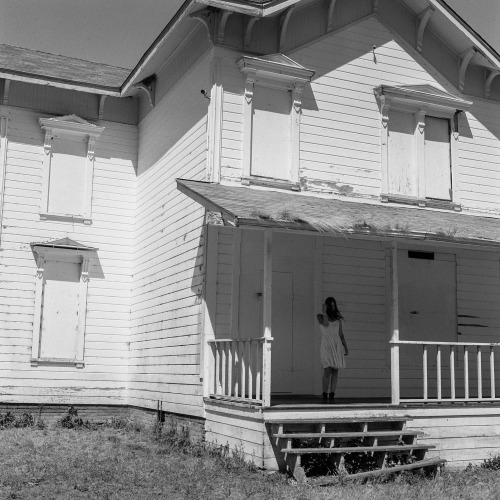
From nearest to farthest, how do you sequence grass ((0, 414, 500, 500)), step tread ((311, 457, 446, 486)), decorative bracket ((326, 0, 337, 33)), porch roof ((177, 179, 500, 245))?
1. grass ((0, 414, 500, 500))
2. step tread ((311, 457, 446, 486))
3. porch roof ((177, 179, 500, 245))
4. decorative bracket ((326, 0, 337, 33))

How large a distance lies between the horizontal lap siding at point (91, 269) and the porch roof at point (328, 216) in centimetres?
502

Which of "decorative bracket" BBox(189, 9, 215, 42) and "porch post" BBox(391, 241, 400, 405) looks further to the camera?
"decorative bracket" BBox(189, 9, 215, 42)

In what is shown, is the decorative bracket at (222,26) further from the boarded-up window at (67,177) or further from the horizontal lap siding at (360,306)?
the boarded-up window at (67,177)

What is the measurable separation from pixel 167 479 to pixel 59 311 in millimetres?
7473

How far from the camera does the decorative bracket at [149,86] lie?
17016mm

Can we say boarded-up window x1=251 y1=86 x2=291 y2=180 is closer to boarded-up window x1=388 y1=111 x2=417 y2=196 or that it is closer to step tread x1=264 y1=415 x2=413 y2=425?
boarded-up window x1=388 y1=111 x2=417 y2=196

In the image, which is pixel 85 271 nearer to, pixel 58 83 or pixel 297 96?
pixel 58 83

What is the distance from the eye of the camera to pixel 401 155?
608 inches

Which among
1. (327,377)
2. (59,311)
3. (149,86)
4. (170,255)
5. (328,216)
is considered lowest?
(327,377)

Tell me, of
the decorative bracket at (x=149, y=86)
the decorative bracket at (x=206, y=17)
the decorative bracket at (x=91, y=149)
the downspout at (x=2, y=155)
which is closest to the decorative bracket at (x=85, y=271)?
the downspout at (x=2, y=155)

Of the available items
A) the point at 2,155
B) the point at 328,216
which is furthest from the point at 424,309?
the point at 2,155

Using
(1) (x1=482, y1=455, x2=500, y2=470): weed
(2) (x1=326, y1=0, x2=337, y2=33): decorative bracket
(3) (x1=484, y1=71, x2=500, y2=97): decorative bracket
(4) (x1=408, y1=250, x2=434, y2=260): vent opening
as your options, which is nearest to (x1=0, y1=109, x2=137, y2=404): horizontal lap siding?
(2) (x1=326, y1=0, x2=337, y2=33): decorative bracket

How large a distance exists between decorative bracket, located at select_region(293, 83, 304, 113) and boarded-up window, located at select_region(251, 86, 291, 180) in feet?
0.45

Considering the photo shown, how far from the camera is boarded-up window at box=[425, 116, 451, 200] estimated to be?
15.7 metres
